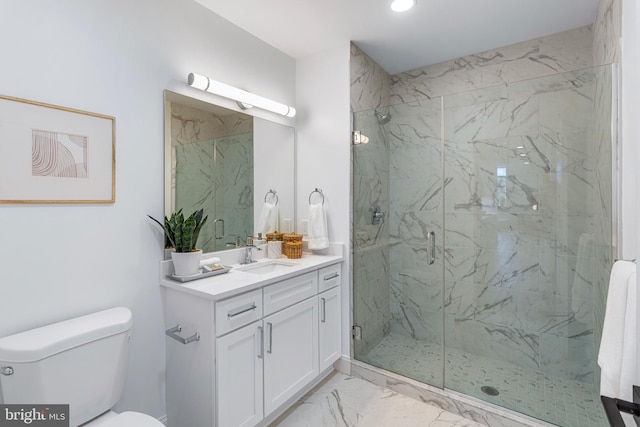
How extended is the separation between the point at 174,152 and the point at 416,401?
2.22m

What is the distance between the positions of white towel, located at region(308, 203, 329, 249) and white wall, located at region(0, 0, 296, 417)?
3.57 feet

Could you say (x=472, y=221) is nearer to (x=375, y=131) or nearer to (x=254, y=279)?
(x=375, y=131)

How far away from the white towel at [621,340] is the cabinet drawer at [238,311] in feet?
4.88

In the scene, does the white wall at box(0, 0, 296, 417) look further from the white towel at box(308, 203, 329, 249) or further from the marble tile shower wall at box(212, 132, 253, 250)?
the white towel at box(308, 203, 329, 249)

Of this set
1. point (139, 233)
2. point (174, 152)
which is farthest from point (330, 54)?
point (139, 233)

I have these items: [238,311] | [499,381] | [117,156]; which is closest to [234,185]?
[117,156]

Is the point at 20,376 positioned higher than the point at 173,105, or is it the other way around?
the point at 173,105

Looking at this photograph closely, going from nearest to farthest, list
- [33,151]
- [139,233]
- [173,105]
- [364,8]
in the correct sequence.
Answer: [33,151], [139,233], [173,105], [364,8]

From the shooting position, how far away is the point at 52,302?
132 centimetres

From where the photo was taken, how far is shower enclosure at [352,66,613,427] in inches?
75.5

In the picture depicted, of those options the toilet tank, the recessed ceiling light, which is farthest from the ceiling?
the toilet tank

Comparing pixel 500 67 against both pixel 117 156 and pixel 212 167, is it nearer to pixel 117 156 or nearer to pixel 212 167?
pixel 212 167

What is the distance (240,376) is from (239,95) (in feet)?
5.55

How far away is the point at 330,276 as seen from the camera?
7.41ft
